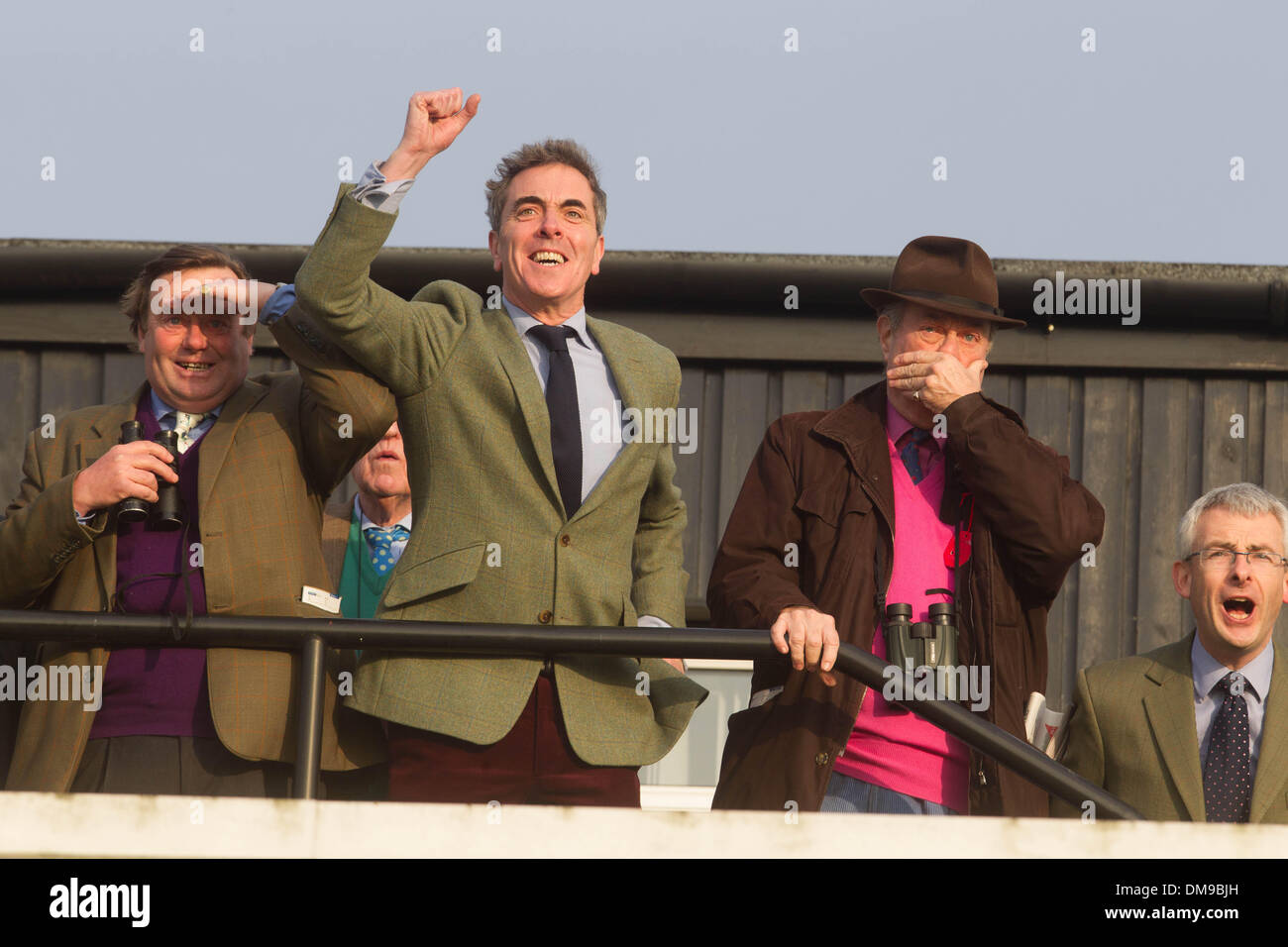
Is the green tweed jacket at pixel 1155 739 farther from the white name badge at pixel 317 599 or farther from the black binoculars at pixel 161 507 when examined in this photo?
the black binoculars at pixel 161 507

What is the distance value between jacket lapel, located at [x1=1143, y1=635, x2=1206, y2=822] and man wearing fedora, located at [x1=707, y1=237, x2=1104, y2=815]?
0.37 m

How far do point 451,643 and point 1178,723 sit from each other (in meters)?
1.84

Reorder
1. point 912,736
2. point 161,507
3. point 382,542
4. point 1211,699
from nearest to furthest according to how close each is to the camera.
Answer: point 161,507
point 912,736
point 1211,699
point 382,542

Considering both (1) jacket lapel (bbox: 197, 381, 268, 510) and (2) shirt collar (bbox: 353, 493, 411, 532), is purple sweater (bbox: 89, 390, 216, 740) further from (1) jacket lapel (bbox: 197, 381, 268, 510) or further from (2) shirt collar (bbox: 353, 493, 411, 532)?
(2) shirt collar (bbox: 353, 493, 411, 532)

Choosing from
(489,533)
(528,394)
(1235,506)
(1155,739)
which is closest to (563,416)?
(528,394)

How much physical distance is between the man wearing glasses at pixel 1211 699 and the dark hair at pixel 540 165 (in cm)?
177

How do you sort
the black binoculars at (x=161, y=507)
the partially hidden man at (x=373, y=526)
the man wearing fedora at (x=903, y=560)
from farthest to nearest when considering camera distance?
the partially hidden man at (x=373, y=526), the man wearing fedora at (x=903, y=560), the black binoculars at (x=161, y=507)

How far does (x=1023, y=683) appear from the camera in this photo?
13.8 feet

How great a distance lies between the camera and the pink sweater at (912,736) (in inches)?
162

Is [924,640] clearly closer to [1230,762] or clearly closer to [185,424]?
[1230,762]

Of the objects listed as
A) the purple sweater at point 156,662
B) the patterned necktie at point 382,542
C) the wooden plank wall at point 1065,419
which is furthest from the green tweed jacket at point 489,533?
the wooden plank wall at point 1065,419

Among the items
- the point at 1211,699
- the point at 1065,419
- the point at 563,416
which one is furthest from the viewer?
the point at 1065,419

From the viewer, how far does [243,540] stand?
4.16 m
